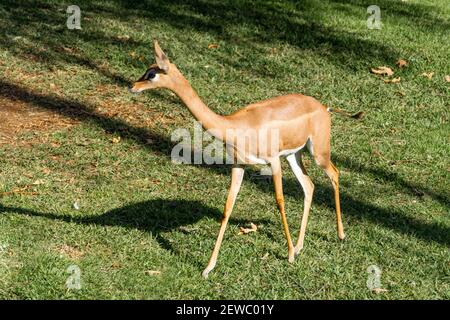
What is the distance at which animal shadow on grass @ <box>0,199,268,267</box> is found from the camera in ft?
24.4

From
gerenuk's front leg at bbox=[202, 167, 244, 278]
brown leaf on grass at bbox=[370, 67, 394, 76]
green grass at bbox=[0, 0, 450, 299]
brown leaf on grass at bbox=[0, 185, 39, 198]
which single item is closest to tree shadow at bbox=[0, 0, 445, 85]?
green grass at bbox=[0, 0, 450, 299]

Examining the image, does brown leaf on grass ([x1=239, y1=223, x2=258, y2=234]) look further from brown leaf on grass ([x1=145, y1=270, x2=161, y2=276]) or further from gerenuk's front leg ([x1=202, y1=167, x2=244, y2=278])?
brown leaf on grass ([x1=145, y1=270, x2=161, y2=276])

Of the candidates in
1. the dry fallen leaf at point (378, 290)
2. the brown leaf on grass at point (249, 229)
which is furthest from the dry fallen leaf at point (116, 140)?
the dry fallen leaf at point (378, 290)

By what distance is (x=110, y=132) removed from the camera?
9.89 metres

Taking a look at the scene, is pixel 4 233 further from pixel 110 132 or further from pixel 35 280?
pixel 110 132

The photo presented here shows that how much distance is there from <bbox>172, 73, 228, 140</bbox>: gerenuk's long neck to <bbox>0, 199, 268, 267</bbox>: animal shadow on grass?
1413 mm

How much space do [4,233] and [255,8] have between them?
8157 mm

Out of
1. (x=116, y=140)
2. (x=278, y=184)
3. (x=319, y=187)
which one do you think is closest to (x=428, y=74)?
(x=319, y=187)

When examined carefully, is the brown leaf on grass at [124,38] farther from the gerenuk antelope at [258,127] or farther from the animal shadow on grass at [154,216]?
the gerenuk antelope at [258,127]

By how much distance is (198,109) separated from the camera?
610cm

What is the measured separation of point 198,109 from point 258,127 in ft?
1.72

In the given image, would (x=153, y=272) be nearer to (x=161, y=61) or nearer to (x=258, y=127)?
(x=258, y=127)

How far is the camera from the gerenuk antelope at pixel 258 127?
5988mm

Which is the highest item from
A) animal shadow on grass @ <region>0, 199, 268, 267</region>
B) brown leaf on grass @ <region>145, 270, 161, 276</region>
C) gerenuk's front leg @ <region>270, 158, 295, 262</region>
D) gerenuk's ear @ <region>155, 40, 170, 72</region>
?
gerenuk's ear @ <region>155, 40, 170, 72</region>
